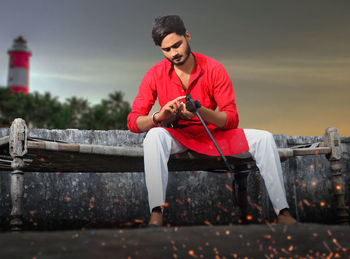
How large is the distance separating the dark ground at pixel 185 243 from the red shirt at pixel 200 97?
937mm

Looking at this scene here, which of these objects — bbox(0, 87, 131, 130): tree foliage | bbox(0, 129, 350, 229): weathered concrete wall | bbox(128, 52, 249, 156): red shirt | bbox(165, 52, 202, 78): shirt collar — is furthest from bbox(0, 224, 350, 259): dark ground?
bbox(0, 87, 131, 130): tree foliage

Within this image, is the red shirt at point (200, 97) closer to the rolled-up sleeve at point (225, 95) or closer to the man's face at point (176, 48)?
the rolled-up sleeve at point (225, 95)

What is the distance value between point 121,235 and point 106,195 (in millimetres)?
2208

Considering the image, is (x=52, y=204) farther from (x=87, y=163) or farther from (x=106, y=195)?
(x=87, y=163)

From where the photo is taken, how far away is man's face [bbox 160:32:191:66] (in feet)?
9.72

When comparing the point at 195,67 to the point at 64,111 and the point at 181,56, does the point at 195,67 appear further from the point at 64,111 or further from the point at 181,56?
the point at 64,111

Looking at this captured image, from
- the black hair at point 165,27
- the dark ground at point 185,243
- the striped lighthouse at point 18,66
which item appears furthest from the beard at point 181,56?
A: the striped lighthouse at point 18,66

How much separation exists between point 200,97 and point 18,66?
1881 inches

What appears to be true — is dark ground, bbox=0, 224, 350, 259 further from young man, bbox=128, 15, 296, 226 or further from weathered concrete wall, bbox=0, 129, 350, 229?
weathered concrete wall, bbox=0, 129, 350, 229

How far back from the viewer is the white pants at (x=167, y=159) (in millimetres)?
2536

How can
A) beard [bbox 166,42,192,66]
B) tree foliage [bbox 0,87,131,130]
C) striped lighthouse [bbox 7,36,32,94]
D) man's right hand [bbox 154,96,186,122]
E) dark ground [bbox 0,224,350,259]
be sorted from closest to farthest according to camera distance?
dark ground [bbox 0,224,350,259] → man's right hand [bbox 154,96,186,122] → beard [bbox 166,42,192,66] → tree foliage [bbox 0,87,131,130] → striped lighthouse [bbox 7,36,32,94]

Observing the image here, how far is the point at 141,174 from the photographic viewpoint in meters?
4.01

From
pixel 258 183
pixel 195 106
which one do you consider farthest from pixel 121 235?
pixel 258 183

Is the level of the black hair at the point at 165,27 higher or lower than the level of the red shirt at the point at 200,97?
higher
